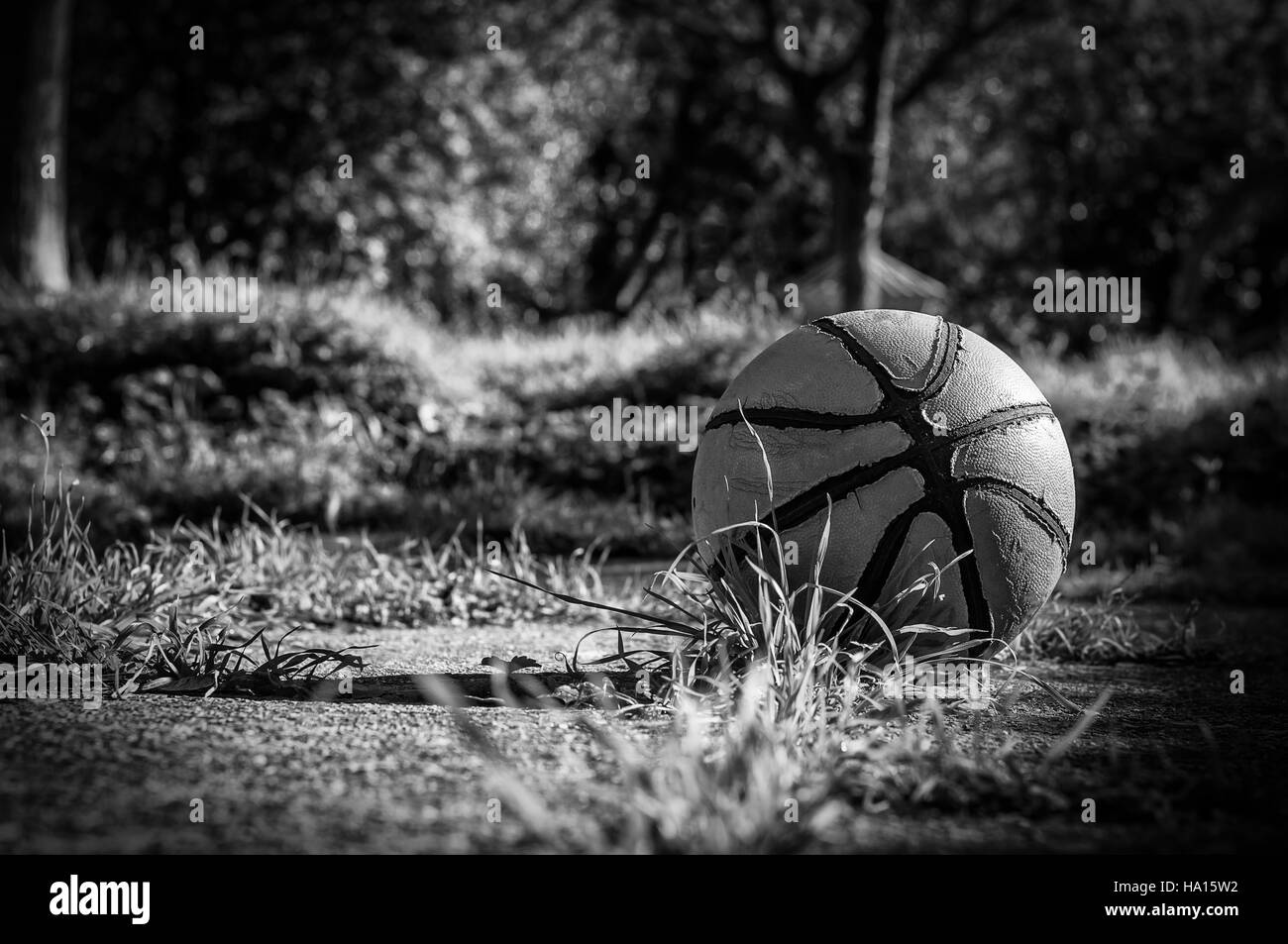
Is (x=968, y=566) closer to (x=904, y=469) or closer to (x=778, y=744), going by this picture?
(x=904, y=469)

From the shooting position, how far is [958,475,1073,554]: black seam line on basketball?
3826 mm

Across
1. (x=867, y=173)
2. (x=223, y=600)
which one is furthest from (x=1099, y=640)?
(x=867, y=173)

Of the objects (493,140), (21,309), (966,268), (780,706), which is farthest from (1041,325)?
(780,706)

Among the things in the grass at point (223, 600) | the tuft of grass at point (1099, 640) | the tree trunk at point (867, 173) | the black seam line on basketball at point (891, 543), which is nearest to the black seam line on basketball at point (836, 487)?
the black seam line on basketball at point (891, 543)

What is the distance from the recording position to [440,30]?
17.4 m

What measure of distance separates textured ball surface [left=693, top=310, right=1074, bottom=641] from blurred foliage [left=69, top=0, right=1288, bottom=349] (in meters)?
9.62

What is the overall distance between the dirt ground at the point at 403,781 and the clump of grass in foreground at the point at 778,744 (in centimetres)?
8

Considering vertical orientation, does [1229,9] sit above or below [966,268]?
above

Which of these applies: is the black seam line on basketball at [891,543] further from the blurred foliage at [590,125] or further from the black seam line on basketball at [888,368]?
the blurred foliage at [590,125]

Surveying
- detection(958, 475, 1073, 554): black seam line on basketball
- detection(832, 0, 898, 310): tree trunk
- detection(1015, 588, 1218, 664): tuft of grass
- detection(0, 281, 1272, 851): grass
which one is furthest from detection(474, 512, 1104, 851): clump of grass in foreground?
detection(832, 0, 898, 310): tree trunk

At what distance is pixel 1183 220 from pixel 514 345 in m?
14.1

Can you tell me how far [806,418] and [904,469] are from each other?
1.18 feet

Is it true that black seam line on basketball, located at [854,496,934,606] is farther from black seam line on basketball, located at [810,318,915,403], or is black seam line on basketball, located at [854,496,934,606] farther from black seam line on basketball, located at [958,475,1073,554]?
black seam line on basketball, located at [810,318,915,403]
